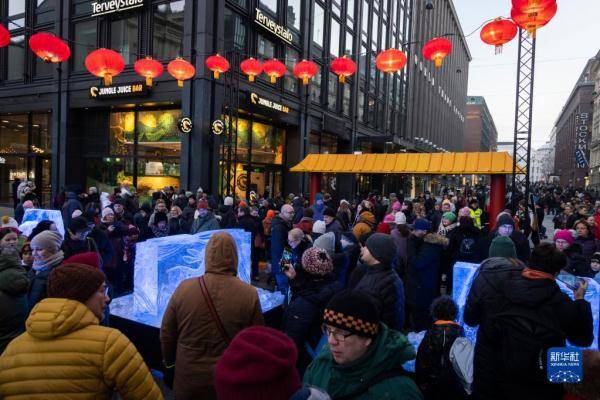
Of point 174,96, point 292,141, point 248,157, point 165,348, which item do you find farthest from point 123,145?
point 165,348

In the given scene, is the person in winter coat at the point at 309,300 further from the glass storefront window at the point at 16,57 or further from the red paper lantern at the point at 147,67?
the glass storefront window at the point at 16,57

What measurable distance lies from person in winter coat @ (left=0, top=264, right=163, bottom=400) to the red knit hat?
0.82m

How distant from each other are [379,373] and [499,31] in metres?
9.06

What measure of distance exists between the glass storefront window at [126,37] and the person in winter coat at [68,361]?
57.4 ft

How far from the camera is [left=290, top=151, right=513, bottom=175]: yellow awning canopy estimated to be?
12102 millimetres

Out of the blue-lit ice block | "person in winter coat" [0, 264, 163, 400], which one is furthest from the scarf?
"person in winter coat" [0, 264, 163, 400]

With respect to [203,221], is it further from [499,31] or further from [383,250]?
[499,31]

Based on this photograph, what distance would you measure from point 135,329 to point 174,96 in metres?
13.5

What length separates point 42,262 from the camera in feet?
11.2

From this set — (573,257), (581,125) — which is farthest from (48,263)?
(581,125)

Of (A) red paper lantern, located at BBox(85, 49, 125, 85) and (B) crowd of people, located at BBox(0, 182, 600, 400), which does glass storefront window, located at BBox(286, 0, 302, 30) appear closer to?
(A) red paper lantern, located at BBox(85, 49, 125, 85)

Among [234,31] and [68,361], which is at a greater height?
[234,31]

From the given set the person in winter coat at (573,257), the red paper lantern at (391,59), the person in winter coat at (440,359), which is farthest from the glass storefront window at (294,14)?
the person in winter coat at (440,359)

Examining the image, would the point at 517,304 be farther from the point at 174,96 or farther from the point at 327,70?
the point at 327,70
